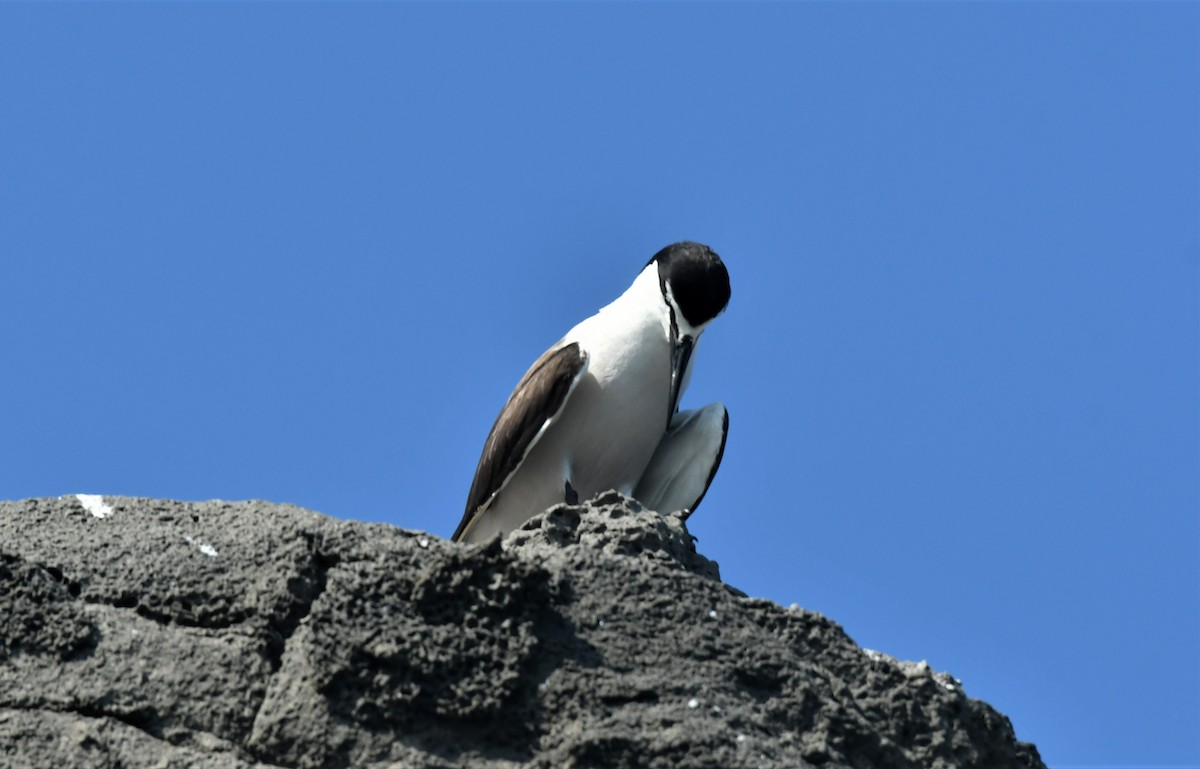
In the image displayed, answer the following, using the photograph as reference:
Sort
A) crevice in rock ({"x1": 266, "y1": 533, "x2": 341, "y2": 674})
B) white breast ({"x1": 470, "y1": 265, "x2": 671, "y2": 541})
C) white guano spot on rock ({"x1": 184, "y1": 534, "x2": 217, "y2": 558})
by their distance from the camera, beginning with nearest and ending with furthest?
crevice in rock ({"x1": 266, "y1": 533, "x2": 341, "y2": 674}) → white guano spot on rock ({"x1": 184, "y1": 534, "x2": 217, "y2": 558}) → white breast ({"x1": 470, "y1": 265, "x2": 671, "y2": 541})

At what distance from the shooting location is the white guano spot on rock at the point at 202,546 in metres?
5.51

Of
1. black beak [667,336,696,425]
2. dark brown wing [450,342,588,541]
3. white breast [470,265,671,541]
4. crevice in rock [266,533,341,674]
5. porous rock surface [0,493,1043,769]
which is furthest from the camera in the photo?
black beak [667,336,696,425]

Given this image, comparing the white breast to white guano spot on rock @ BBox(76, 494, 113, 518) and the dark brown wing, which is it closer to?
the dark brown wing

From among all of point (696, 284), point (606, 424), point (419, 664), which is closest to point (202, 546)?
point (419, 664)

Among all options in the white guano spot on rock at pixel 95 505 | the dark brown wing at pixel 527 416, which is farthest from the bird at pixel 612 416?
the white guano spot on rock at pixel 95 505

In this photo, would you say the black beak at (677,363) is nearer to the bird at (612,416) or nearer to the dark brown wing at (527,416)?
the bird at (612,416)

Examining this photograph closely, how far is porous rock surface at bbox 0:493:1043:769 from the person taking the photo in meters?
4.85

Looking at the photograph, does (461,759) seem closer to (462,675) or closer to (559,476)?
(462,675)

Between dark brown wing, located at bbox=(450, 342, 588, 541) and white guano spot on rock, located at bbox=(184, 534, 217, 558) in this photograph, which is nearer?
white guano spot on rock, located at bbox=(184, 534, 217, 558)

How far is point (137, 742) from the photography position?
4.86 metres

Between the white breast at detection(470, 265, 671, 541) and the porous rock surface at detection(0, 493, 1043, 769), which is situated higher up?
the white breast at detection(470, 265, 671, 541)

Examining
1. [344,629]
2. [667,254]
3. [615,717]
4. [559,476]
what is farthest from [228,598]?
[667,254]

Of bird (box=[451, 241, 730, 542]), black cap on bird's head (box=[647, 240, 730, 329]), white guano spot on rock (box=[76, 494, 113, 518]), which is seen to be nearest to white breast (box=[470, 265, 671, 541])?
bird (box=[451, 241, 730, 542])

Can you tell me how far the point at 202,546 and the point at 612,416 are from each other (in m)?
3.84
